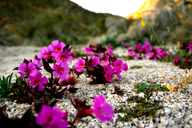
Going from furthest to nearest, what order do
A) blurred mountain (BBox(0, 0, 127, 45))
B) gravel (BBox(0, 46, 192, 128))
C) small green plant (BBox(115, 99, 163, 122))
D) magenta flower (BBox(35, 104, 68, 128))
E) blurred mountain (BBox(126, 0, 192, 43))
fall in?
blurred mountain (BBox(0, 0, 127, 45)), blurred mountain (BBox(126, 0, 192, 43)), small green plant (BBox(115, 99, 163, 122)), gravel (BBox(0, 46, 192, 128)), magenta flower (BBox(35, 104, 68, 128))

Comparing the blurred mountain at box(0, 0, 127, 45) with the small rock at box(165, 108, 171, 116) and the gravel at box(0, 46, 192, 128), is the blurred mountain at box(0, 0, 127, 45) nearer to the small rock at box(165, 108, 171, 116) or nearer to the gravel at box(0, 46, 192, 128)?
the gravel at box(0, 46, 192, 128)

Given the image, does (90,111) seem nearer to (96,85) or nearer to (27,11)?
(96,85)

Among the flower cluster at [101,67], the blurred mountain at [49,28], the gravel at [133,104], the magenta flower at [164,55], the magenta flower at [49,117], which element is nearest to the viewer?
the magenta flower at [49,117]

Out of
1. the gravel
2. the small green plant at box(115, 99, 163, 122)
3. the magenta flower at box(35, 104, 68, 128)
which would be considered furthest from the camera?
the small green plant at box(115, 99, 163, 122)

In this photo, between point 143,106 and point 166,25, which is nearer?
point 143,106

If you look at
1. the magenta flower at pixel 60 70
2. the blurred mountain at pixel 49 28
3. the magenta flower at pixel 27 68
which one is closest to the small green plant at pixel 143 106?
the magenta flower at pixel 60 70

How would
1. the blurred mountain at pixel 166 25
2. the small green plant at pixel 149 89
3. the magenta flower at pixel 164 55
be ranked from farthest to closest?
the blurred mountain at pixel 166 25 → the magenta flower at pixel 164 55 → the small green plant at pixel 149 89

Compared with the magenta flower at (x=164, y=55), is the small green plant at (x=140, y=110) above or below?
below

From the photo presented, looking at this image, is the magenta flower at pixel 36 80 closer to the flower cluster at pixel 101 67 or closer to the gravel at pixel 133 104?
the gravel at pixel 133 104

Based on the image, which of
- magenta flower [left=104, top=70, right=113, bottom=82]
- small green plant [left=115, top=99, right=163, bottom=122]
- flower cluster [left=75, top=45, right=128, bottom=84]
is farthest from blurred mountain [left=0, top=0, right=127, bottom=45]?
small green plant [left=115, top=99, right=163, bottom=122]

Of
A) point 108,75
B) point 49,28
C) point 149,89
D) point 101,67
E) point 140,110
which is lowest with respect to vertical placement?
point 140,110

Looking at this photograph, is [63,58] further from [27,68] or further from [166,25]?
[166,25]

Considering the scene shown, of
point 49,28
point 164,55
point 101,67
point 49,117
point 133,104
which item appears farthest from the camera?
point 49,28

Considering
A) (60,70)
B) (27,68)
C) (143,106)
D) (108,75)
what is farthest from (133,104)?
(27,68)
